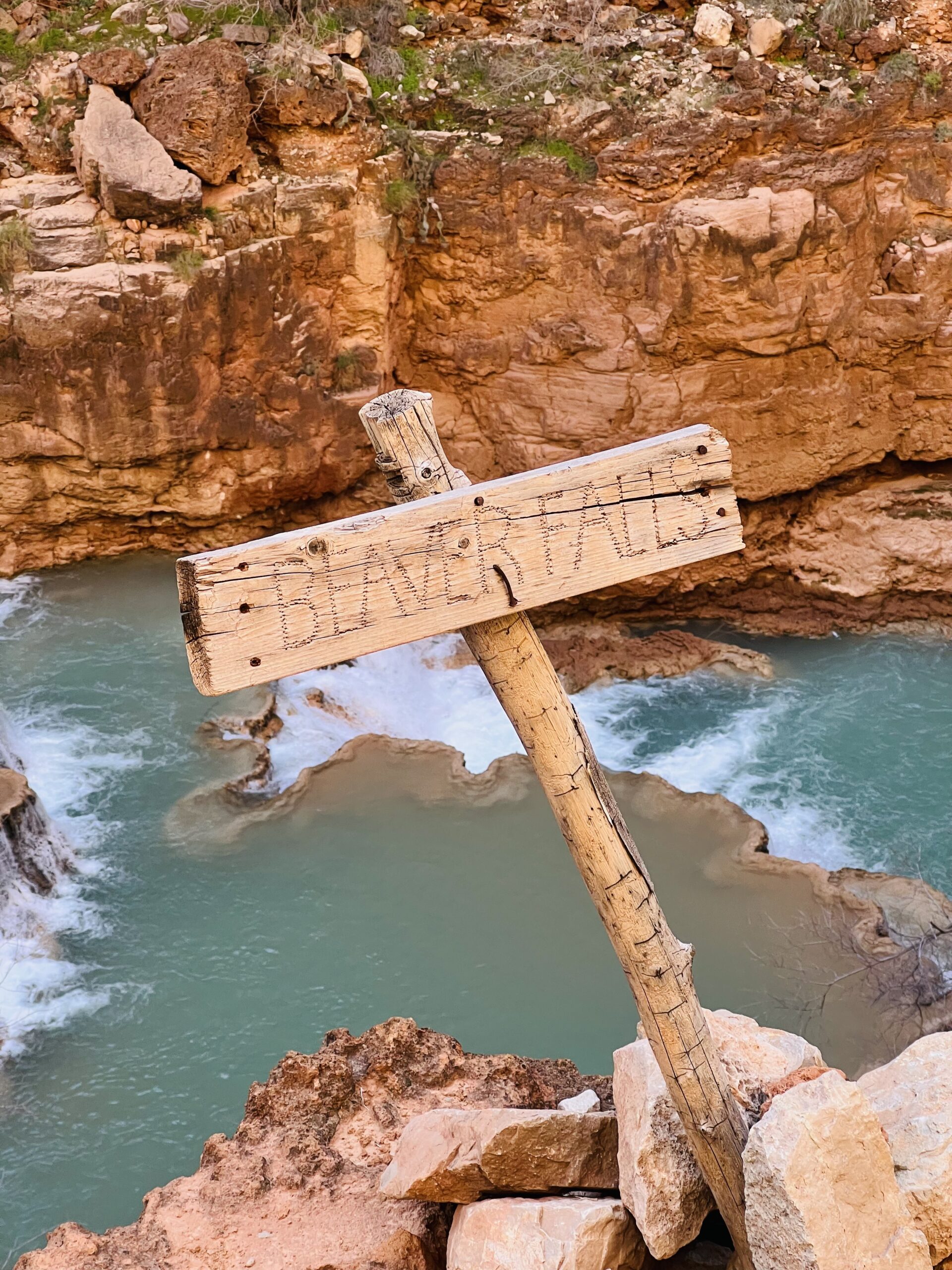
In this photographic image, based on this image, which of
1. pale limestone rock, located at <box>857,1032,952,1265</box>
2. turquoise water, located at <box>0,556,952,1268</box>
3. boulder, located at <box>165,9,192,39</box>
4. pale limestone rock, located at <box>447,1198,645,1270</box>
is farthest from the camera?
boulder, located at <box>165,9,192,39</box>

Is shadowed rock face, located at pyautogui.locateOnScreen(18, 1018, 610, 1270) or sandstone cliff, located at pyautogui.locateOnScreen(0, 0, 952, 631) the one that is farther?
sandstone cliff, located at pyautogui.locateOnScreen(0, 0, 952, 631)

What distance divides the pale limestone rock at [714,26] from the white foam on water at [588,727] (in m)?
5.18

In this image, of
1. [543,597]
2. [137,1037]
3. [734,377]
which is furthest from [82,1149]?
[734,377]

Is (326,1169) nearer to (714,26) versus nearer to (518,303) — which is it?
(518,303)

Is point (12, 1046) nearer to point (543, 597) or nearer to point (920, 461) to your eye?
point (543, 597)

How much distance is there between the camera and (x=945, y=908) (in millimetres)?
6688

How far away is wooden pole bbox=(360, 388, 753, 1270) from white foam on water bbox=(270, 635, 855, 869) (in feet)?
16.0

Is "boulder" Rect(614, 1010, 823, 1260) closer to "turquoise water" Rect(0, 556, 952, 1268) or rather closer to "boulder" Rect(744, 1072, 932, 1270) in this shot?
"boulder" Rect(744, 1072, 932, 1270)

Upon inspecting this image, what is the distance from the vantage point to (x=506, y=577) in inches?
94.5

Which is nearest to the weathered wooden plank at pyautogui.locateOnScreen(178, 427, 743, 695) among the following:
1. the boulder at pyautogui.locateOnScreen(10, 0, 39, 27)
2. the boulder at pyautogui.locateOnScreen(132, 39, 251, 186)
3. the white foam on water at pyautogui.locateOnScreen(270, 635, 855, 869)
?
the white foam on water at pyautogui.locateOnScreen(270, 635, 855, 869)

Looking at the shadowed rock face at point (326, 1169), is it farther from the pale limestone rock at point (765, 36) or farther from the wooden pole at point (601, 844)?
the pale limestone rock at point (765, 36)

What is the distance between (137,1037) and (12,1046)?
2.01ft

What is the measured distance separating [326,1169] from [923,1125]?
6.18 ft

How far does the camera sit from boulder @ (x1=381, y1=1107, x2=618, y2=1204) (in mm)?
3135
